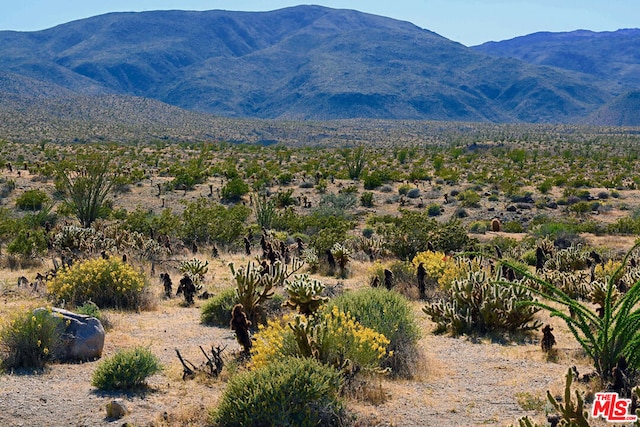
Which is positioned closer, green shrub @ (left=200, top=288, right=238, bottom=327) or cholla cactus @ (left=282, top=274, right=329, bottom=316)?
cholla cactus @ (left=282, top=274, right=329, bottom=316)

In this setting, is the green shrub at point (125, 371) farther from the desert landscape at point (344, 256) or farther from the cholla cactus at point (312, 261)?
the cholla cactus at point (312, 261)

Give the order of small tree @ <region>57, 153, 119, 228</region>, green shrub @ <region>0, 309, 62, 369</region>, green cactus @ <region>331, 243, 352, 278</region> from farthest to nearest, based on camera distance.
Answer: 1. small tree @ <region>57, 153, 119, 228</region>
2. green cactus @ <region>331, 243, 352, 278</region>
3. green shrub @ <region>0, 309, 62, 369</region>

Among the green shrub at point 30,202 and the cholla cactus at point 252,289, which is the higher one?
the cholla cactus at point 252,289

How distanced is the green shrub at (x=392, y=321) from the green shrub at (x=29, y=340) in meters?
3.87

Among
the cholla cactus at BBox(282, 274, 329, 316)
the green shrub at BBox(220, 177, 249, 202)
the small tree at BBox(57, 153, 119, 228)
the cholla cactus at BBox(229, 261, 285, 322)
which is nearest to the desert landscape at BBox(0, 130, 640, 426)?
the cholla cactus at BBox(229, 261, 285, 322)

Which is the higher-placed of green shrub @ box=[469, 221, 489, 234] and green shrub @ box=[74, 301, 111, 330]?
green shrub @ box=[74, 301, 111, 330]

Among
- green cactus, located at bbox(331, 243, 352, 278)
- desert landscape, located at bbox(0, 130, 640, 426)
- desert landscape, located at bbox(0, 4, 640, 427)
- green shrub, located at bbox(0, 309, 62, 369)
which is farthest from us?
green cactus, located at bbox(331, 243, 352, 278)

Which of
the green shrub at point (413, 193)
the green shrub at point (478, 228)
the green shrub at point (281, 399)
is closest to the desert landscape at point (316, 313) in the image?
the green shrub at point (281, 399)

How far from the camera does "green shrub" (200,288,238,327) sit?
11055mm

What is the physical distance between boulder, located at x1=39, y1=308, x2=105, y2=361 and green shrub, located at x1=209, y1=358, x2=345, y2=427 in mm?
2826

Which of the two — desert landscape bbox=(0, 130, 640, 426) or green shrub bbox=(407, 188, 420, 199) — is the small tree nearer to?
desert landscape bbox=(0, 130, 640, 426)

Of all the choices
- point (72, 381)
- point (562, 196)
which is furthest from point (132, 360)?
point (562, 196)

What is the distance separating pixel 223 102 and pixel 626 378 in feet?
652

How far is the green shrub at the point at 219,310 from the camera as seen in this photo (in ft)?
36.3
